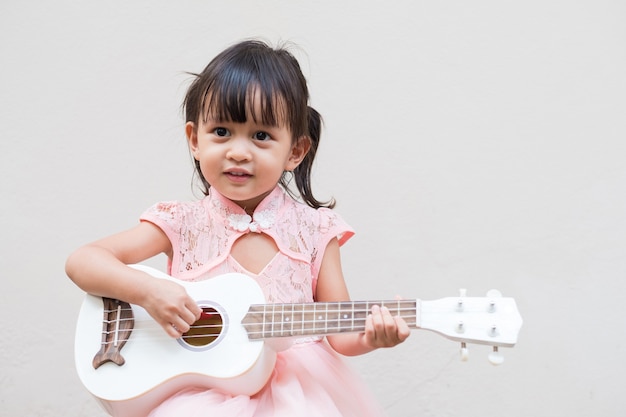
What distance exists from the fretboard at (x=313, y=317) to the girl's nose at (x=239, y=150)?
25 cm

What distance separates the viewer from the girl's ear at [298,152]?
1.29m

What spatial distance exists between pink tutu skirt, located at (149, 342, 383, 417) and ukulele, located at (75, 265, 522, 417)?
0.08 ft

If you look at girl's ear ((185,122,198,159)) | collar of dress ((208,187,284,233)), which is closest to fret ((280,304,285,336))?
collar of dress ((208,187,284,233))

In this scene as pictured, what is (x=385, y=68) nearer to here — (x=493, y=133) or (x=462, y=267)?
(x=493, y=133)

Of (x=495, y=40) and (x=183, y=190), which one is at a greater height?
(x=495, y=40)

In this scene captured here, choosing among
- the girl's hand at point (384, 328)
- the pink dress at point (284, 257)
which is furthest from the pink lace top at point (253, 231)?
the girl's hand at point (384, 328)

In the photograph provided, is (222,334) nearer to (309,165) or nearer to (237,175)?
(237,175)

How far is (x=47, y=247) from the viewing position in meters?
1.88

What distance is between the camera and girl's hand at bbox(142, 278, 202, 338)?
1.05 metres

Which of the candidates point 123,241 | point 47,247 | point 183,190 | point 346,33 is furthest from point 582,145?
point 47,247

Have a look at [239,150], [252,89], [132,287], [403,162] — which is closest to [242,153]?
[239,150]

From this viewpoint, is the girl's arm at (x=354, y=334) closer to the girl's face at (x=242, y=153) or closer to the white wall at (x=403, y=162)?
the girl's face at (x=242, y=153)

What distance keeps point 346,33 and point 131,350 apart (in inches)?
43.0

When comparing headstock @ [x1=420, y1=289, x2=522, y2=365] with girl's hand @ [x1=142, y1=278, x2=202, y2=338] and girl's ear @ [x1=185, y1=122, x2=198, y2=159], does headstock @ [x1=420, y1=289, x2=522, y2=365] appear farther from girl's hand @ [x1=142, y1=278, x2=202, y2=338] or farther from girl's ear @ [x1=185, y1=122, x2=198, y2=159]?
girl's ear @ [x1=185, y1=122, x2=198, y2=159]
